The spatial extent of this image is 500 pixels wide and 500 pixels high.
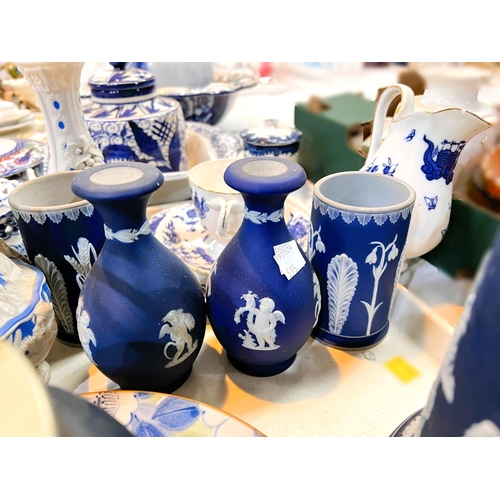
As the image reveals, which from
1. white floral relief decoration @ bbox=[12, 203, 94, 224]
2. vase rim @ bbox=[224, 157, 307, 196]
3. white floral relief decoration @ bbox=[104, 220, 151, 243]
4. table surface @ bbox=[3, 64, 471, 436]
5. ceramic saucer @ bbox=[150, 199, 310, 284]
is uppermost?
vase rim @ bbox=[224, 157, 307, 196]

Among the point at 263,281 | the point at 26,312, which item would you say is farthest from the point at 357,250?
the point at 26,312

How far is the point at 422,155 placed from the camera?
546 mm

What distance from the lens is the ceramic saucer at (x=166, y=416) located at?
39 cm

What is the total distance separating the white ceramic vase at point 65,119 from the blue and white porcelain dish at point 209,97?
0.54 meters

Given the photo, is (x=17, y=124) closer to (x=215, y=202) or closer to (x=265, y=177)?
(x=215, y=202)

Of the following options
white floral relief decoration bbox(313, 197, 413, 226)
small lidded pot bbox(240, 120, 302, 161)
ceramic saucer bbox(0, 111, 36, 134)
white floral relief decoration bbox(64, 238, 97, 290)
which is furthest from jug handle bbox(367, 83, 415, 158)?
ceramic saucer bbox(0, 111, 36, 134)

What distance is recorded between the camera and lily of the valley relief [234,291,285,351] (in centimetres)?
43

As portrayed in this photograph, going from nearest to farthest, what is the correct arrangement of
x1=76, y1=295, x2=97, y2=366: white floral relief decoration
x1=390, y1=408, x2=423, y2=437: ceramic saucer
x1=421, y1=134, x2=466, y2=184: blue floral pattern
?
1. x1=390, y1=408, x2=423, y2=437: ceramic saucer
2. x1=76, y1=295, x2=97, y2=366: white floral relief decoration
3. x1=421, y1=134, x2=466, y2=184: blue floral pattern

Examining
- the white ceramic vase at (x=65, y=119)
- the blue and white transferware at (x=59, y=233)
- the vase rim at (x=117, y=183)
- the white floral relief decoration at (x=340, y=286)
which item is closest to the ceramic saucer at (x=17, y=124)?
the white ceramic vase at (x=65, y=119)

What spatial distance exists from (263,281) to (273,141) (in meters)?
0.52

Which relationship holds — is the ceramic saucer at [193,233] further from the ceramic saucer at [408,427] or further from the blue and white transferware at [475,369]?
the blue and white transferware at [475,369]

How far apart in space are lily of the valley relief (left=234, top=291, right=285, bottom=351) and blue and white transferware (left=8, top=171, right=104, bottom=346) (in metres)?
0.21

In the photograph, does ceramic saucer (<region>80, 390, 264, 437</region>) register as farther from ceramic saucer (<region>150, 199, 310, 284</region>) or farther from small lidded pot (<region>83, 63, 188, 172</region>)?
small lidded pot (<region>83, 63, 188, 172</region>)
